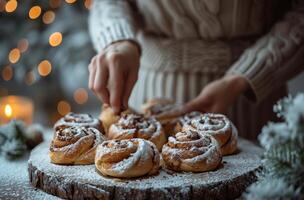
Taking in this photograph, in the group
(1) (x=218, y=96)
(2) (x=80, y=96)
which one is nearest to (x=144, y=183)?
(1) (x=218, y=96)

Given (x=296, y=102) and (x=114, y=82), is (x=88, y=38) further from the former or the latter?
(x=296, y=102)

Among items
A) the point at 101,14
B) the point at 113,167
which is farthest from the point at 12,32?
the point at 113,167

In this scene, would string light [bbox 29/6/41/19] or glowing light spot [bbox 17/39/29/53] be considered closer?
string light [bbox 29/6/41/19]

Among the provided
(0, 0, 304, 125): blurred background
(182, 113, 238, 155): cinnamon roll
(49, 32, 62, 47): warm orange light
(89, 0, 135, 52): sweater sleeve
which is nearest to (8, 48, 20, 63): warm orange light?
(0, 0, 304, 125): blurred background

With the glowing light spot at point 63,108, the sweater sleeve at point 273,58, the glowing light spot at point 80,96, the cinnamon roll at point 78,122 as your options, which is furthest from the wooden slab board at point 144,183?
the glowing light spot at point 80,96

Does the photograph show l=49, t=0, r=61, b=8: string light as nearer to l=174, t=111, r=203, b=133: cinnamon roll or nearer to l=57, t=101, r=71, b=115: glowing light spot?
l=57, t=101, r=71, b=115: glowing light spot

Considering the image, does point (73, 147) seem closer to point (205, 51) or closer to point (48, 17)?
point (205, 51)

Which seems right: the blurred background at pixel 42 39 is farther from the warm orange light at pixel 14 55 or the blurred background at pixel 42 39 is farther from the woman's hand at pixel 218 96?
the woman's hand at pixel 218 96

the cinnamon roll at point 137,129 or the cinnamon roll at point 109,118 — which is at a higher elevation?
the cinnamon roll at point 137,129
